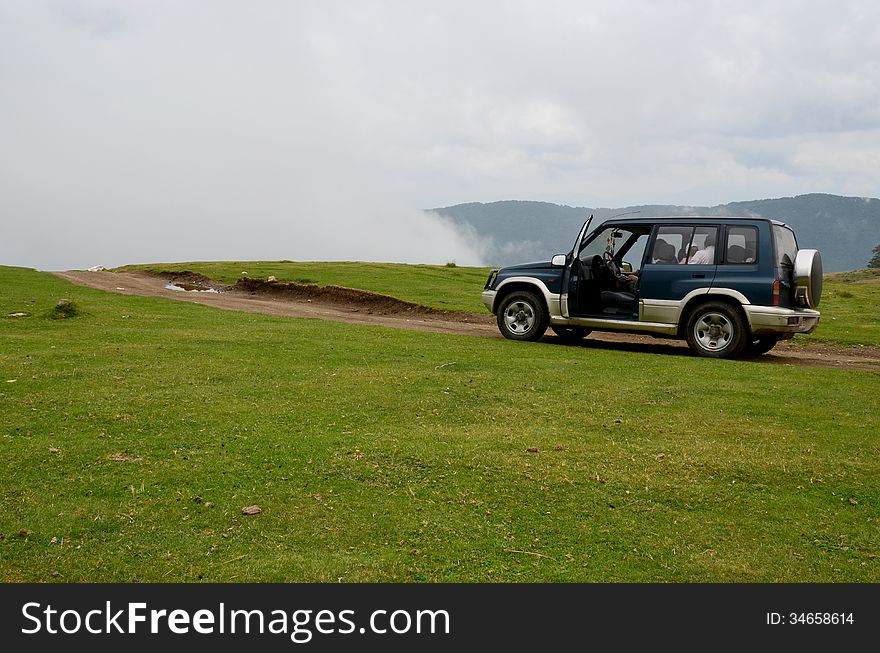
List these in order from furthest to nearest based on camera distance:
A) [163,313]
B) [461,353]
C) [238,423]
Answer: [163,313], [461,353], [238,423]

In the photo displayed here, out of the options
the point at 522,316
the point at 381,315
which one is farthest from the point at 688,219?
the point at 381,315

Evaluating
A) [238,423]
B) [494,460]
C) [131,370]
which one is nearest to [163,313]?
[131,370]

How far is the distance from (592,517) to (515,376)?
240 inches

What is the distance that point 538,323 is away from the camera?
17.9 m

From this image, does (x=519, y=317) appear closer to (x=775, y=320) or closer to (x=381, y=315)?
(x=775, y=320)

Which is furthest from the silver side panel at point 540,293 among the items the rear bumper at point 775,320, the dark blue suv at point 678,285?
the rear bumper at point 775,320

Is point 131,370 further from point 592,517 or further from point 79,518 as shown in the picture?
point 592,517

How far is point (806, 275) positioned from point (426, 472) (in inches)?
428

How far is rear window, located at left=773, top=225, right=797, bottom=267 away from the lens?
15359mm

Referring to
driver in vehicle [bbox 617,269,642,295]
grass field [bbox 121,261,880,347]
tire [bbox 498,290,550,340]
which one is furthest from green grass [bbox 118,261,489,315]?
driver in vehicle [bbox 617,269,642,295]

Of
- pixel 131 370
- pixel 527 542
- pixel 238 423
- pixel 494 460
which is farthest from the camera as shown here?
pixel 131 370

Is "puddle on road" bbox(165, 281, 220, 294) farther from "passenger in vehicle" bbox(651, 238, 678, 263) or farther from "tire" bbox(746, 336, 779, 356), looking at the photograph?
"tire" bbox(746, 336, 779, 356)

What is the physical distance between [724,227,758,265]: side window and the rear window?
1.30 feet

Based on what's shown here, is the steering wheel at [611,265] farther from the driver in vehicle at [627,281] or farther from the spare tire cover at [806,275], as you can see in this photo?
the spare tire cover at [806,275]
